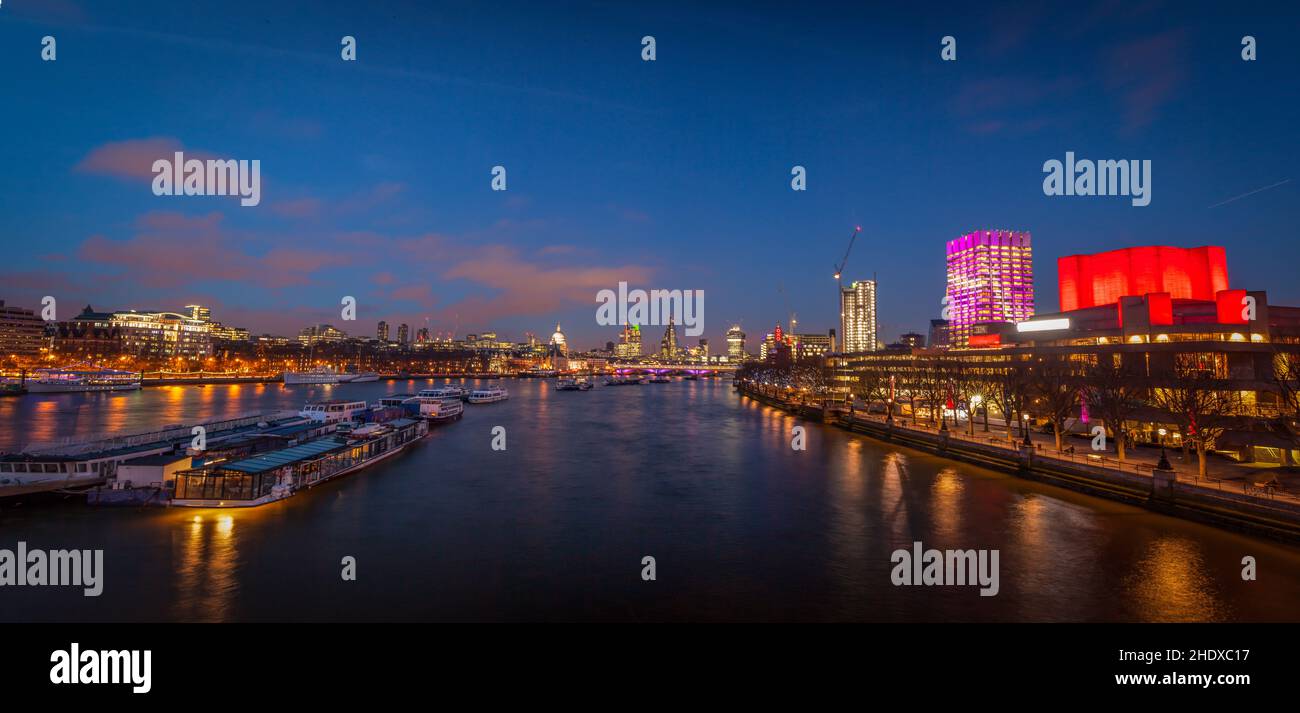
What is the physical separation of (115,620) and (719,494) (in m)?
19.5

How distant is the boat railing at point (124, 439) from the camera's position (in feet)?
80.9

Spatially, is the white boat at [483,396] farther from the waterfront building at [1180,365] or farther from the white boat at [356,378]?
the white boat at [356,378]

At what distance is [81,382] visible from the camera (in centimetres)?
8856

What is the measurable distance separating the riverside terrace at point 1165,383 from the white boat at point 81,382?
4567 inches

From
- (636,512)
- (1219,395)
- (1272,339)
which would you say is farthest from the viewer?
(1272,339)

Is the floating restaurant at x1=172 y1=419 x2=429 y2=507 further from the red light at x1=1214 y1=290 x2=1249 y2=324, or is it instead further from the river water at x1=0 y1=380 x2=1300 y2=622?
the red light at x1=1214 y1=290 x2=1249 y2=324

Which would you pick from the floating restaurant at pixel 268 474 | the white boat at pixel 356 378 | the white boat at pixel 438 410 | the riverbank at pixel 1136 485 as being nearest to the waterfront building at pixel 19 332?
the white boat at pixel 356 378

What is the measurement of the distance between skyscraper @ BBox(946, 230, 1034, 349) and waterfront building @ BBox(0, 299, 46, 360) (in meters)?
258

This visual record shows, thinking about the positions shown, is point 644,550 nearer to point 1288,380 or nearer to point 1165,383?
point 1288,380

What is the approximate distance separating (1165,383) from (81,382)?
432ft

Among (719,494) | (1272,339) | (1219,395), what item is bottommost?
(719,494)
